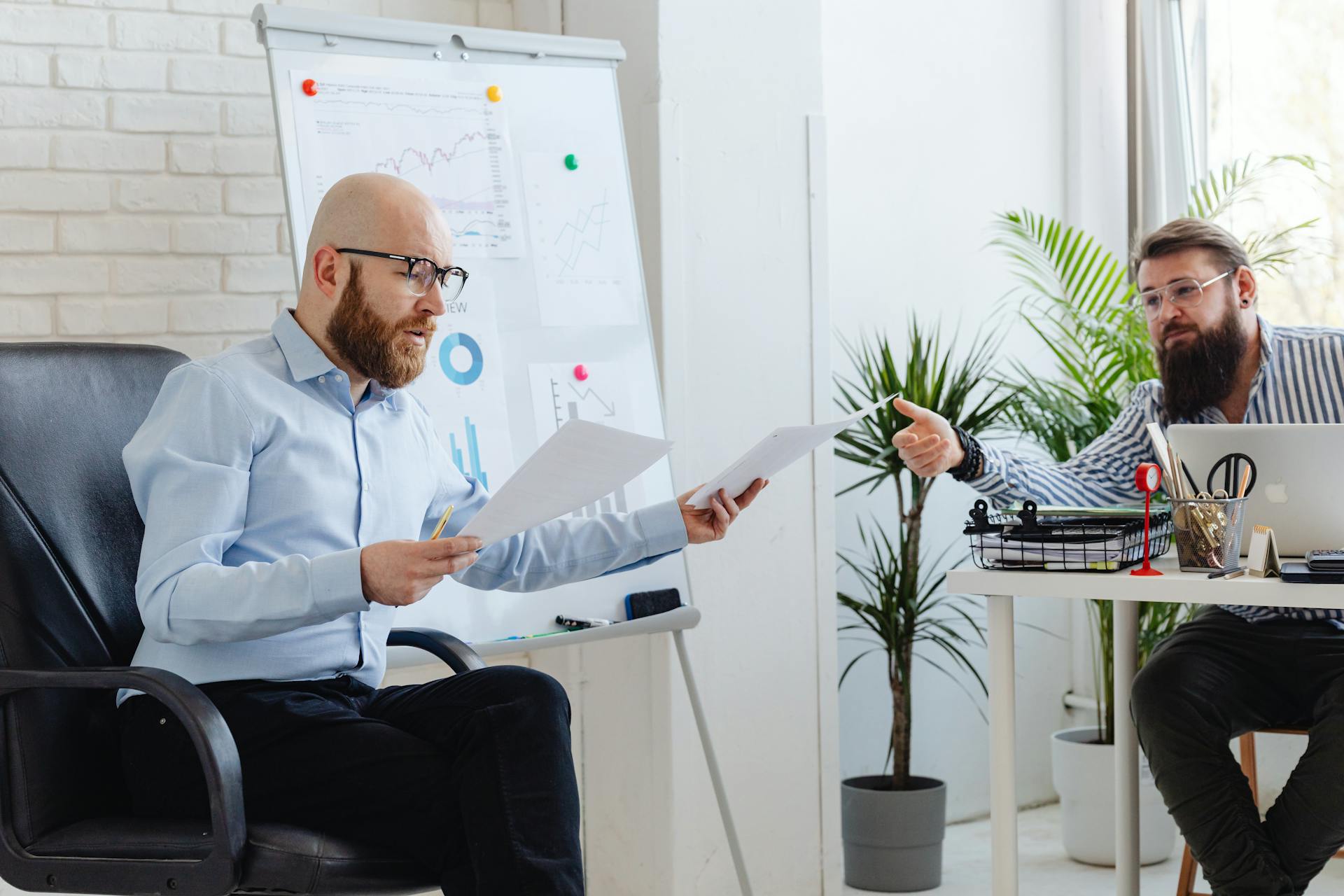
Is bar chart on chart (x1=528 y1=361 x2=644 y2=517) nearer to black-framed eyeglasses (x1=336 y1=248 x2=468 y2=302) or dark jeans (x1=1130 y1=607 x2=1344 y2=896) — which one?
black-framed eyeglasses (x1=336 y1=248 x2=468 y2=302)

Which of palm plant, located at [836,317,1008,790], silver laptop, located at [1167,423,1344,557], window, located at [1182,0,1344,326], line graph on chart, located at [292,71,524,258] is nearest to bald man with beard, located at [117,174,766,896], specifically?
line graph on chart, located at [292,71,524,258]

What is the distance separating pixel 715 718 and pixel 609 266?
102cm

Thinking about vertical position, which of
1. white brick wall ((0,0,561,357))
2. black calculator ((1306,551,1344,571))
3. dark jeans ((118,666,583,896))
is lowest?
dark jeans ((118,666,583,896))

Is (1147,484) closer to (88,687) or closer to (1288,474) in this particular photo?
(1288,474)

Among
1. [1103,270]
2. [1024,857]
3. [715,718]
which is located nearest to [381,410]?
[715,718]

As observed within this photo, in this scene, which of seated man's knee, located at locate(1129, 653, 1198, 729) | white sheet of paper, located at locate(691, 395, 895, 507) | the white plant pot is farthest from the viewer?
the white plant pot

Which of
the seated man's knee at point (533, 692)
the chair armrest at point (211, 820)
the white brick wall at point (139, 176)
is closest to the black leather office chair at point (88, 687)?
the chair armrest at point (211, 820)

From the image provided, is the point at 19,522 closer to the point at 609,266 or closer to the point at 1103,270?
the point at 609,266

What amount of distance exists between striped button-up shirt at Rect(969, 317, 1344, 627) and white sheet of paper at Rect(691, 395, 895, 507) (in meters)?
0.74

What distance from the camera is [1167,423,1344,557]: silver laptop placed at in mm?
2107

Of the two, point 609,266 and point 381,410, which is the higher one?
point 609,266

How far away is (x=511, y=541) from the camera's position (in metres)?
2.12

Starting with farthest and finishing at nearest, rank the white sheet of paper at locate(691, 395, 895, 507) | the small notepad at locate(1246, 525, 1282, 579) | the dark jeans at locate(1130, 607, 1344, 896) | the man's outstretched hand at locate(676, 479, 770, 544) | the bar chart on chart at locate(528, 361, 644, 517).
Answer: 1. the bar chart on chart at locate(528, 361, 644, 517)
2. the dark jeans at locate(1130, 607, 1344, 896)
3. the man's outstretched hand at locate(676, 479, 770, 544)
4. the small notepad at locate(1246, 525, 1282, 579)
5. the white sheet of paper at locate(691, 395, 895, 507)

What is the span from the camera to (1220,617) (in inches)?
102
